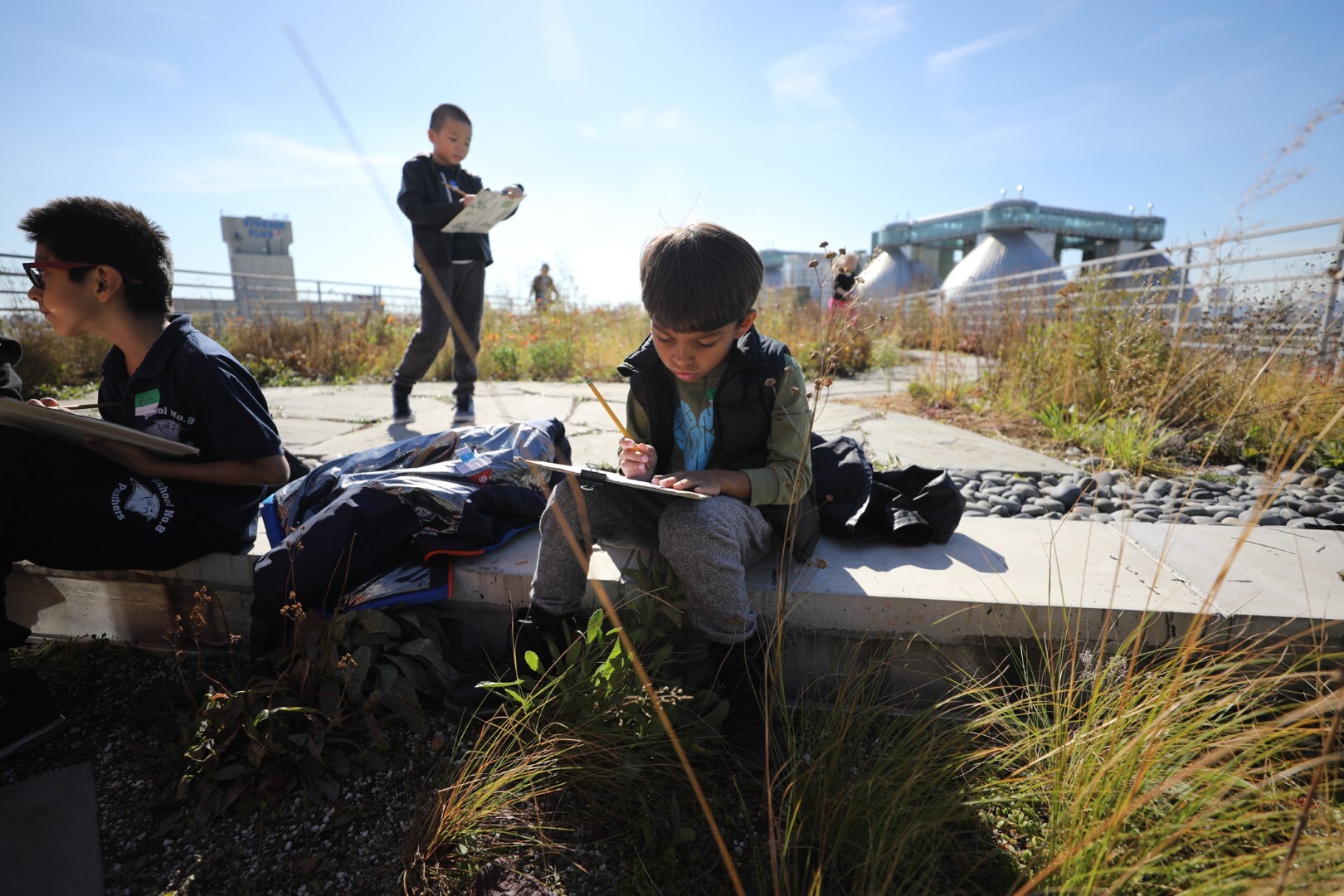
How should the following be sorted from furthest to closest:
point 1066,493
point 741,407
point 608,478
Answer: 1. point 1066,493
2. point 741,407
3. point 608,478

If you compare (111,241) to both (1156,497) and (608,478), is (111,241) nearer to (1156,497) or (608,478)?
(608,478)

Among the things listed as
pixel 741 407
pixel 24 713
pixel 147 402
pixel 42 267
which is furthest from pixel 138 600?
pixel 741 407

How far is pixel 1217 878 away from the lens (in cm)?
91

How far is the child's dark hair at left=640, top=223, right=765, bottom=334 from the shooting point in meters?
1.47

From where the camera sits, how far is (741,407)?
5.38ft

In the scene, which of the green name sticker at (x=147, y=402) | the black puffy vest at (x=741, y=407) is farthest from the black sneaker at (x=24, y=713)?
the black puffy vest at (x=741, y=407)

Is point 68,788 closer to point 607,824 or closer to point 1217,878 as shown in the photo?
point 607,824

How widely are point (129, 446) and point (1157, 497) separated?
3573 mm

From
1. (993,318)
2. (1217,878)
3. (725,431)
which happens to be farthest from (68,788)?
(993,318)

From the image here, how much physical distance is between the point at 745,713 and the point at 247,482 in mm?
1397

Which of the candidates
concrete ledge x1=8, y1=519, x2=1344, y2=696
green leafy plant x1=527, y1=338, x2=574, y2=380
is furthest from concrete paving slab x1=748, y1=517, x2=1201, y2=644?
green leafy plant x1=527, y1=338, x2=574, y2=380

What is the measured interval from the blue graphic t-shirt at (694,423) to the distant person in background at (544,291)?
6989 millimetres

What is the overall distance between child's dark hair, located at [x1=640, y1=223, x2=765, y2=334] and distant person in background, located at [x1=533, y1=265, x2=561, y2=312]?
282 inches

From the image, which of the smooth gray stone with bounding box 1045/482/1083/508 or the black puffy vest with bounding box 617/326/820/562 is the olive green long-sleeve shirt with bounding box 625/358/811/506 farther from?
the smooth gray stone with bounding box 1045/482/1083/508
